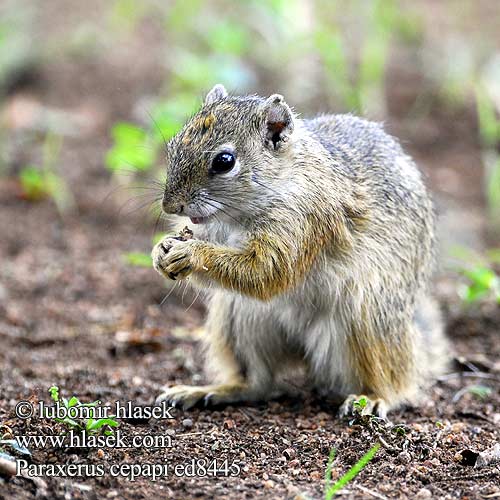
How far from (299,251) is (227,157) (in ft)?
2.18

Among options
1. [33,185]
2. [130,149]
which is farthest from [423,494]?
A: [33,185]

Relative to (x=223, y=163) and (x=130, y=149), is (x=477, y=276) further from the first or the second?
(x=130, y=149)

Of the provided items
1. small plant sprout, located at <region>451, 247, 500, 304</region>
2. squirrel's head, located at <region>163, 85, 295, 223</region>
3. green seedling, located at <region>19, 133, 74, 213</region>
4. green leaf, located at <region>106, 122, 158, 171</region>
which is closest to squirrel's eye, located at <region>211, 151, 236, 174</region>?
squirrel's head, located at <region>163, 85, 295, 223</region>

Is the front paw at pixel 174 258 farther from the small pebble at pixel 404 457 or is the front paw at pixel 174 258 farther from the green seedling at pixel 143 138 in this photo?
the green seedling at pixel 143 138

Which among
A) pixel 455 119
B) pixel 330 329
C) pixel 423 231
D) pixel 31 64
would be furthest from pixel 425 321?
pixel 31 64

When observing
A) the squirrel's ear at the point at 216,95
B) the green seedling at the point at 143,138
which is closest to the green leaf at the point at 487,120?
the green seedling at the point at 143,138

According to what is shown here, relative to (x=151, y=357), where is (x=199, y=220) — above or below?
above

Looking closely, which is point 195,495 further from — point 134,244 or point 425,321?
point 134,244

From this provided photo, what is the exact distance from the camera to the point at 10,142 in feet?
33.0

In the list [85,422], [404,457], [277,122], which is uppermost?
[277,122]

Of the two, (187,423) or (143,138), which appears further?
(143,138)

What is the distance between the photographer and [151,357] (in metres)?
6.41

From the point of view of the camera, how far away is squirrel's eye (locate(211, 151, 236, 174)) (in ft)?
16.0

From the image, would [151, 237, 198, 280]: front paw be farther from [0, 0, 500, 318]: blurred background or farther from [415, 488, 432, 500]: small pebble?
[0, 0, 500, 318]: blurred background
